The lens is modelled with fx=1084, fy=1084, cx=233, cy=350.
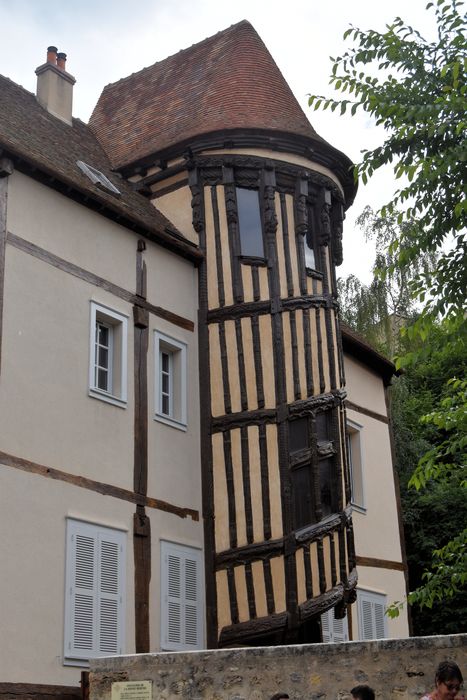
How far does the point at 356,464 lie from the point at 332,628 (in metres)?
3.00

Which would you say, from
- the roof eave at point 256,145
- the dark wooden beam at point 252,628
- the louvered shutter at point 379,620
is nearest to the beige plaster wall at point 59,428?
the dark wooden beam at point 252,628

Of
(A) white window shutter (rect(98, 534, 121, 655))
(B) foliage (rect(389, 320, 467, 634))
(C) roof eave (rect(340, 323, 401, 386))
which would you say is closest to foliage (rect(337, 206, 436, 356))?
(B) foliage (rect(389, 320, 467, 634))

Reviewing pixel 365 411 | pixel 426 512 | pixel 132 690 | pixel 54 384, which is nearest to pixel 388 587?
pixel 365 411

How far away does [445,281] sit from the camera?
10266 mm

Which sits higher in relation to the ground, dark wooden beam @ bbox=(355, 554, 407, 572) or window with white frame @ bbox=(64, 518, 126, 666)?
dark wooden beam @ bbox=(355, 554, 407, 572)

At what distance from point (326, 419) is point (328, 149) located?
394 cm

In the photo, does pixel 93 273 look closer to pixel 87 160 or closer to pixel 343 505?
pixel 87 160

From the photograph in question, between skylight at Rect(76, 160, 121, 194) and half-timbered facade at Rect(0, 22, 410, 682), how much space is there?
0.16 ft

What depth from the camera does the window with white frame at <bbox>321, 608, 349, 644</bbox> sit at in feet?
51.2

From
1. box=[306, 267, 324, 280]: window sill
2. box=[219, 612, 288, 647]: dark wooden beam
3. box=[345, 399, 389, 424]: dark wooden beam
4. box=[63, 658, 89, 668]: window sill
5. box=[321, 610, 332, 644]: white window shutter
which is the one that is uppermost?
box=[306, 267, 324, 280]: window sill

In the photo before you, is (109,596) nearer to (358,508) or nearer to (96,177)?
(96,177)

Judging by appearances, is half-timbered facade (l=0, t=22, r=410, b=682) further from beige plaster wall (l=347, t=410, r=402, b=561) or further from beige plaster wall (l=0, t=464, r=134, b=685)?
beige plaster wall (l=347, t=410, r=402, b=561)

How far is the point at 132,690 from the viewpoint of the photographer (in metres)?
9.73

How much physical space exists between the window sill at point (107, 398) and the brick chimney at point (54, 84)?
230 inches
